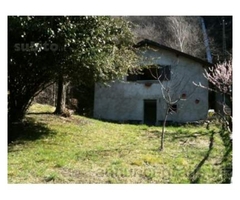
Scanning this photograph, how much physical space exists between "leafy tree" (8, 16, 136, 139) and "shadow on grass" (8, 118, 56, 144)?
45 centimetres

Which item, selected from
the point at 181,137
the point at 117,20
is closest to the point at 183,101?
the point at 181,137

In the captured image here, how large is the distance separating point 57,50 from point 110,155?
3.11 meters

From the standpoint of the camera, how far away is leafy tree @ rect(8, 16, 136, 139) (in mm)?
8641

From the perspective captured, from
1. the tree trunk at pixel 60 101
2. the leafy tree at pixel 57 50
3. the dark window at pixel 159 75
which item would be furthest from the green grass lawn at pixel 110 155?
the dark window at pixel 159 75

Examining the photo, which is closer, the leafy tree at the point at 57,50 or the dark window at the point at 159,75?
the leafy tree at the point at 57,50

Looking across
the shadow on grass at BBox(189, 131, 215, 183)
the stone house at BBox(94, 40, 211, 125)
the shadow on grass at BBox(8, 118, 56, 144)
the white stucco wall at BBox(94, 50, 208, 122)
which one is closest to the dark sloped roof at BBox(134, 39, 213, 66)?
the stone house at BBox(94, 40, 211, 125)

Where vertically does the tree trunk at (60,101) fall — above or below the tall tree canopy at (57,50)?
below

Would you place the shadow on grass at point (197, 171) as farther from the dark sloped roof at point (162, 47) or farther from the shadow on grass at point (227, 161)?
the dark sloped roof at point (162, 47)

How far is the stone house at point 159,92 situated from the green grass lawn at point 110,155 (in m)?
3.72

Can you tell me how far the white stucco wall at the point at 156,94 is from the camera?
54.3 ft

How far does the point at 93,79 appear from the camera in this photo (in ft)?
35.3

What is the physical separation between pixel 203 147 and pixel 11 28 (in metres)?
6.32

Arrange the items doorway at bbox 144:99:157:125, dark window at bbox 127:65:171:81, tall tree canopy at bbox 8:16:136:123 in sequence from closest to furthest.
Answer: tall tree canopy at bbox 8:16:136:123
dark window at bbox 127:65:171:81
doorway at bbox 144:99:157:125

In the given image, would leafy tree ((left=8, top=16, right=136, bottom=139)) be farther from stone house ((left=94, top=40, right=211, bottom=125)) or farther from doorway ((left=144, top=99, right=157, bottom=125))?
doorway ((left=144, top=99, right=157, bottom=125))
